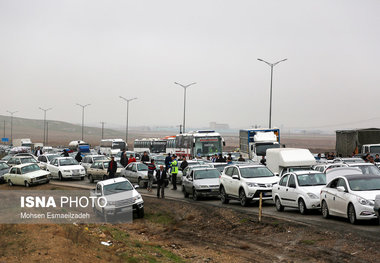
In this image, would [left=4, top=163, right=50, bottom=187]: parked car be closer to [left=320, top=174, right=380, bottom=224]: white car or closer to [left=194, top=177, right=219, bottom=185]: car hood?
[left=194, top=177, right=219, bottom=185]: car hood

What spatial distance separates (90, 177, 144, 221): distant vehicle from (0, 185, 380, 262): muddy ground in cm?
86

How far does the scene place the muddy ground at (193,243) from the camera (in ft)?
41.7

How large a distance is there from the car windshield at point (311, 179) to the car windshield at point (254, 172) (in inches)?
125

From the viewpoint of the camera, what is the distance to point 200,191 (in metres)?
25.3

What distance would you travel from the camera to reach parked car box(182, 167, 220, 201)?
25344 millimetres

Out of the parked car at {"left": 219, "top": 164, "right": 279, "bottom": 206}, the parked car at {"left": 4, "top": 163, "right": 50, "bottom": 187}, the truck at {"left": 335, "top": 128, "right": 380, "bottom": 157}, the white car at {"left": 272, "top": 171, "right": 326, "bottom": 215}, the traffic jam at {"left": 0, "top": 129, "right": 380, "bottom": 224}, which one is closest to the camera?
the traffic jam at {"left": 0, "top": 129, "right": 380, "bottom": 224}

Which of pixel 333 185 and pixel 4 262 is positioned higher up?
pixel 333 185

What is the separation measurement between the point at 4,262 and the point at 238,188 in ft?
40.8

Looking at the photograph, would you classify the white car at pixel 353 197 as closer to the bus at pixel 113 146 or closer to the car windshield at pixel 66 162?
the car windshield at pixel 66 162

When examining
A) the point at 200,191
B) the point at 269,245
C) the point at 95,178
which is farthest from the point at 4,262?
the point at 95,178

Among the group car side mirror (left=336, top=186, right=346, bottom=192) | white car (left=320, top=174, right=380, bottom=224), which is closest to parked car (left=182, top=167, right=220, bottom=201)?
white car (left=320, top=174, right=380, bottom=224)

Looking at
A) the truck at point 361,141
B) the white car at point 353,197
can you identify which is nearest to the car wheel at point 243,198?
the white car at point 353,197

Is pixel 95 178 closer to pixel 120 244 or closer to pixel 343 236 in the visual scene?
pixel 120 244

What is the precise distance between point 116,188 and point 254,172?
5.85m
